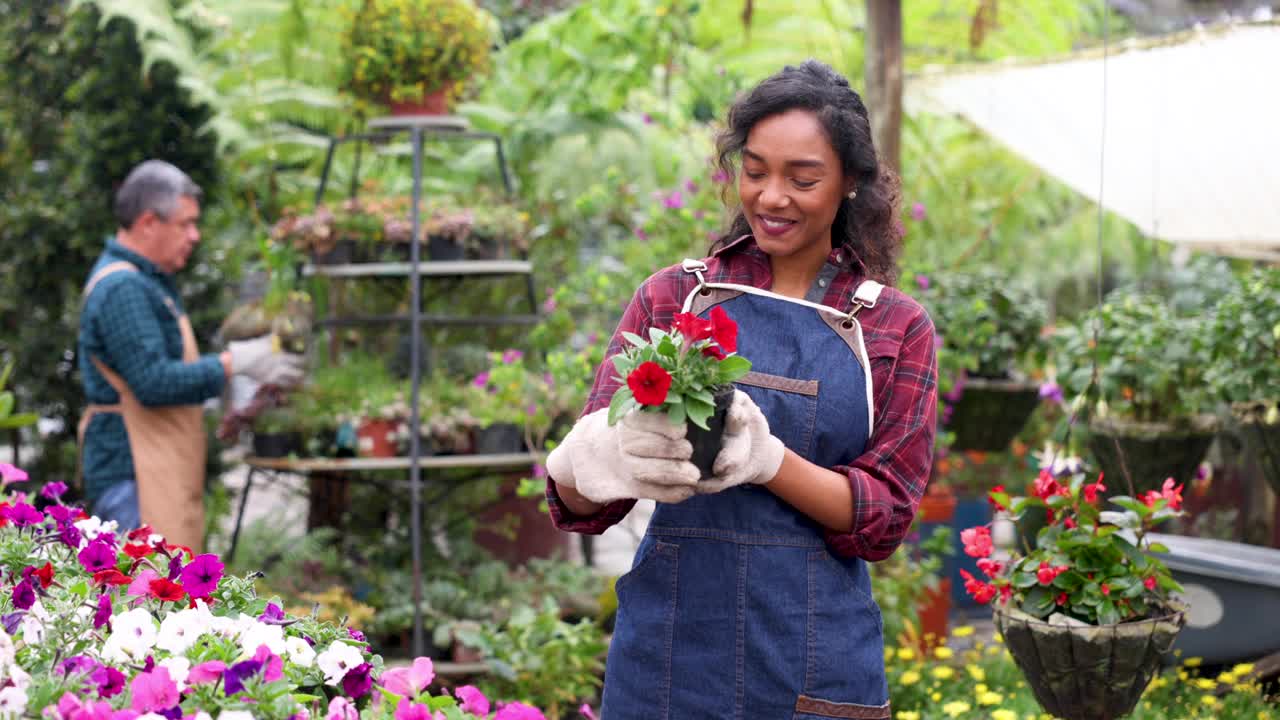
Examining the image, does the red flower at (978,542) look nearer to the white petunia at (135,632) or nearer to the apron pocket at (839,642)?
the apron pocket at (839,642)

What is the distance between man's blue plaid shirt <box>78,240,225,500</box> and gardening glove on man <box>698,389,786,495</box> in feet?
9.03

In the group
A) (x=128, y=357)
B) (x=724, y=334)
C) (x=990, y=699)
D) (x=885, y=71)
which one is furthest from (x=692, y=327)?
(x=128, y=357)

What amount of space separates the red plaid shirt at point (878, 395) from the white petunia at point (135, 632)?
0.55 m

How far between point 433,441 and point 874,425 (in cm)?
276

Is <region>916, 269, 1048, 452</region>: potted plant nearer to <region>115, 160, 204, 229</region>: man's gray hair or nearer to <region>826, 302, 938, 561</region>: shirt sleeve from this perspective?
<region>115, 160, 204, 229</region>: man's gray hair

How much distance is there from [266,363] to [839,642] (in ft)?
9.86

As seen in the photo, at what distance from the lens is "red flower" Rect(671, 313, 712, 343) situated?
59.1 inches

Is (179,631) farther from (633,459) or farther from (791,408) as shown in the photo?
(791,408)

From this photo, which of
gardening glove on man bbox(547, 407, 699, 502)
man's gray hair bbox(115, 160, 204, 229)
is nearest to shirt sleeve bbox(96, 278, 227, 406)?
man's gray hair bbox(115, 160, 204, 229)

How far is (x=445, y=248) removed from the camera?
446 cm

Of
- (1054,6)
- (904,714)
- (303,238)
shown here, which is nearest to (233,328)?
(303,238)

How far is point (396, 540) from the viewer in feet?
16.4

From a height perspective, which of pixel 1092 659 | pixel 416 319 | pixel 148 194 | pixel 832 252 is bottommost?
pixel 1092 659

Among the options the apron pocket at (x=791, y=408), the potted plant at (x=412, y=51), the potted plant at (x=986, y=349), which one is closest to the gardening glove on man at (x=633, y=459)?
the apron pocket at (x=791, y=408)
